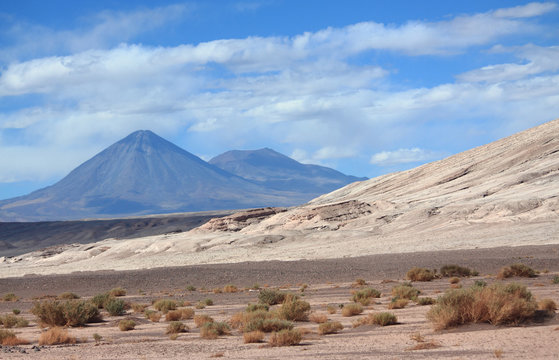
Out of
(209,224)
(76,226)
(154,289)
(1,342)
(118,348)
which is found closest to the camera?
(118,348)

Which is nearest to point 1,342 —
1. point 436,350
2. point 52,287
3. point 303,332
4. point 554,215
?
point 303,332

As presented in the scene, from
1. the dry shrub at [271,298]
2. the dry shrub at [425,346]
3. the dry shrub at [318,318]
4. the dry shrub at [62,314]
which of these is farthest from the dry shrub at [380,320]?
the dry shrub at [62,314]

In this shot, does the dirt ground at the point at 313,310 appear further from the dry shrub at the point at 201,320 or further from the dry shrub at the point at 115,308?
the dry shrub at the point at 115,308

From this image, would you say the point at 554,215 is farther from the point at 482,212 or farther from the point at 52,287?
the point at 52,287

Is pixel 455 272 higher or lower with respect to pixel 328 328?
lower

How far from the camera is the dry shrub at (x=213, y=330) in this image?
48.9 ft

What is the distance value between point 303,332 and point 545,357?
17.8ft

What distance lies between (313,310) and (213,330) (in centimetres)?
513

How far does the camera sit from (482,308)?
1362 cm

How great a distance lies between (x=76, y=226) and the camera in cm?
12700

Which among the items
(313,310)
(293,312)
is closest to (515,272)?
(313,310)

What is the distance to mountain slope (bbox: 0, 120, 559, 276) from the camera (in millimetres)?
49312

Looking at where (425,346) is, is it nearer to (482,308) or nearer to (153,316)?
(482,308)

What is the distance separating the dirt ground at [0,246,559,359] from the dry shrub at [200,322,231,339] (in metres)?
0.19
